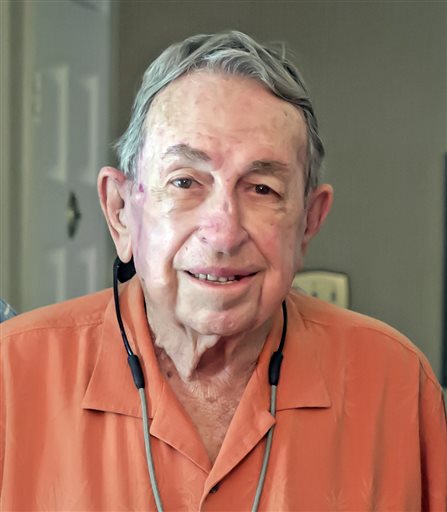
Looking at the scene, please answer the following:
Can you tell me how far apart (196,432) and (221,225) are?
9.9 inches

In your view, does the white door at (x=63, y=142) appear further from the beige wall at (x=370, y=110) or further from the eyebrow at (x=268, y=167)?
the eyebrow at (x=268, y=167)

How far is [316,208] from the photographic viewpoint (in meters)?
0.91

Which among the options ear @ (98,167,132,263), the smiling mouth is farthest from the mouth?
ear @ (98,167,132,263)

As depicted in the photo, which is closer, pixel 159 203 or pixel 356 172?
pixel 159 203

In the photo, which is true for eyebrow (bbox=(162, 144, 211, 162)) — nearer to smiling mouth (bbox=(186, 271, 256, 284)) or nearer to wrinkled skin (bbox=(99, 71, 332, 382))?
wrinkled skin (bbox=(99, 71, 332, 382))

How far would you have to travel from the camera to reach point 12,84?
48.5 inches

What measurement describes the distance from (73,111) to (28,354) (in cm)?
55

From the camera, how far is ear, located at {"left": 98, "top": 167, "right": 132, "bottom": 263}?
34.4 inches

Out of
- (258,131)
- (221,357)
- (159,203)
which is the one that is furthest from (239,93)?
(221,357)

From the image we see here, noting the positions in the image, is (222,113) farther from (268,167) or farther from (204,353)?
(204,353)

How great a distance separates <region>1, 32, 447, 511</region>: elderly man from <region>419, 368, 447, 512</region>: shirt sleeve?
0.10 ft

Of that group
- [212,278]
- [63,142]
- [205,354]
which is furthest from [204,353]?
[63,142]

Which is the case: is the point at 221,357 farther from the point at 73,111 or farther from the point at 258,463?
the point at 73,111

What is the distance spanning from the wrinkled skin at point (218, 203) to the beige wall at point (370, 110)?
42 centimetres
